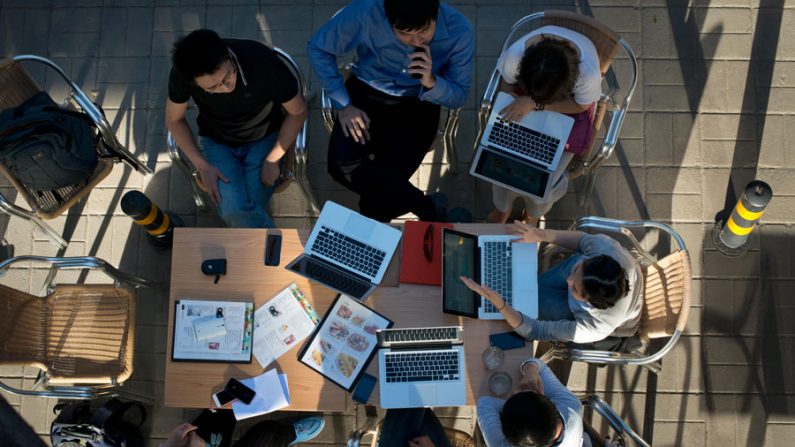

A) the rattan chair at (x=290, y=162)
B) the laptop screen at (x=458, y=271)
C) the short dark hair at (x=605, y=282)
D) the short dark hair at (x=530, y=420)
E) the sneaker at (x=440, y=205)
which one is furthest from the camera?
the sneaker at (x=440, y=205)

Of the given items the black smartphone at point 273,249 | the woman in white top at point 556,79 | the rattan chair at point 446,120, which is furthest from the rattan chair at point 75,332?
the woman in white top at point 556,79

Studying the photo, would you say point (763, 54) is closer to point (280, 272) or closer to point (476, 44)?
point (476, 44)

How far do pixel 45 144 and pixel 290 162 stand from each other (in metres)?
1.15

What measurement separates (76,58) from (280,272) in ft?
7.77

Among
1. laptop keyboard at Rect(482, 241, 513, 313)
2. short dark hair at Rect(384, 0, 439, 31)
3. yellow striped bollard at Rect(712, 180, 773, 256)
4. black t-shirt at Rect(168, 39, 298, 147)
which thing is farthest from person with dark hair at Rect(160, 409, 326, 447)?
yellow striped bollard at Rect(712, 180, 773, 256)

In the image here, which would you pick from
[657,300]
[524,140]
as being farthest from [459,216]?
[657,300]

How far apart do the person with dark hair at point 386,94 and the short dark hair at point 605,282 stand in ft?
3.42

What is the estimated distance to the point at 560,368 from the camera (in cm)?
342

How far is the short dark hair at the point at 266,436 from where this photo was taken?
9.64ft

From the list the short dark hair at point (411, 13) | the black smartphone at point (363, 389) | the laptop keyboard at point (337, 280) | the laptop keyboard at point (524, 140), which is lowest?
the black smartphone at point (363, 389)

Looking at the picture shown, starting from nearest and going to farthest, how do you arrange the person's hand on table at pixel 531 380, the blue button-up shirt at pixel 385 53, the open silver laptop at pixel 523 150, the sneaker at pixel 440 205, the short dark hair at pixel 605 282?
the short dark hair at pixel 605 282, the person's hand on table at pixel 531 380, the blue button-up shirt at pixel 385 53, the open silver laptop at pixel 523 150, the sneaker at pixel 440 205

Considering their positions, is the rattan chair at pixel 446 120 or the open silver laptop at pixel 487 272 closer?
the open silver laptop at pixel 487 272

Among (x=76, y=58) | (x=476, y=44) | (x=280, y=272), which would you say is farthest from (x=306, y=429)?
(x=76, y=58)

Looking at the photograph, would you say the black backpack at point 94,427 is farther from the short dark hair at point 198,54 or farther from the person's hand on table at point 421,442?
the short dark hair at point 198,54
